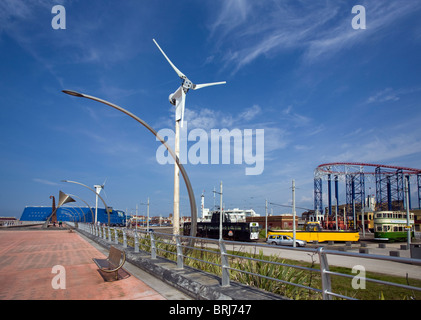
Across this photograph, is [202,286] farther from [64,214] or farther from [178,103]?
[64,214]

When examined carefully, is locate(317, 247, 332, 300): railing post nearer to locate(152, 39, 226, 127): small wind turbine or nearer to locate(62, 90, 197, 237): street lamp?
locate(62, 90, 197, 237): street lamp

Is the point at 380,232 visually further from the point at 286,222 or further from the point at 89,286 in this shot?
the point at 89,286

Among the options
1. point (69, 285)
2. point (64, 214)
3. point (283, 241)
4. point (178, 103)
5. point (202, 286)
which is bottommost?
point (64, 214)

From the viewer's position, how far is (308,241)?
157ft

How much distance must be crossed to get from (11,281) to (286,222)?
235 feet

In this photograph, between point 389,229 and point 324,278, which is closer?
point 324,278

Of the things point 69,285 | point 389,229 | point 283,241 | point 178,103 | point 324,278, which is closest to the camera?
point 324,278

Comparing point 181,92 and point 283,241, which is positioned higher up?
point 181,92

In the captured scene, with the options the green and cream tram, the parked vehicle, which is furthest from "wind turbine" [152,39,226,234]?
the green and cream tram

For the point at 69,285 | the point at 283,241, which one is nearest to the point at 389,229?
the point at 283,241

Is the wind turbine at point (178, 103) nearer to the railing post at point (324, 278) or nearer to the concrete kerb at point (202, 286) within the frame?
the concrete kerb at point (202, 286)
